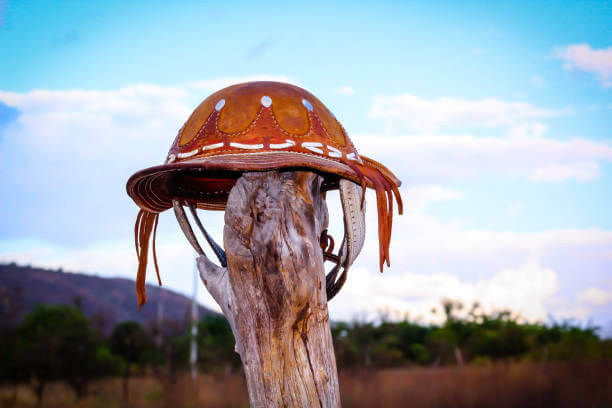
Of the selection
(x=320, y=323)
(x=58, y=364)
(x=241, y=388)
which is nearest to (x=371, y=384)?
(x=241, y=388)

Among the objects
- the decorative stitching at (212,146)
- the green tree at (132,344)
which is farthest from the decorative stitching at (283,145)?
the green tree at (132,344)

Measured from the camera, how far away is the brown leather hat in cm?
276

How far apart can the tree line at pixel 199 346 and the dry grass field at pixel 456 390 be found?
0.84m

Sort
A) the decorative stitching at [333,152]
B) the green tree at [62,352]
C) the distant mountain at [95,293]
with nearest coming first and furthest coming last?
1. the decorative stitching at [333,152]
2. the green tree at [62,352]
3. the distant mountain at [95,293]

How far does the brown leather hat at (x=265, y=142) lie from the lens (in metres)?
2.76

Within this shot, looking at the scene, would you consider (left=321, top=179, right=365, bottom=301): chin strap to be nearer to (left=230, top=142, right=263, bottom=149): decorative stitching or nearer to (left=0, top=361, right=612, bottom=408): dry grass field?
(left=230, top=142, right=263, bottom=149): decorative stitching

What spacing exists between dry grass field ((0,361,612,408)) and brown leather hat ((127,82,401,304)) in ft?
31.7

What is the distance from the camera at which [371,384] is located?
1330 cm

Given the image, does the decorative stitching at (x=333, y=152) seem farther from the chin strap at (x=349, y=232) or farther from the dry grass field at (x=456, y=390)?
the dry grass field at (x=456, y=390)

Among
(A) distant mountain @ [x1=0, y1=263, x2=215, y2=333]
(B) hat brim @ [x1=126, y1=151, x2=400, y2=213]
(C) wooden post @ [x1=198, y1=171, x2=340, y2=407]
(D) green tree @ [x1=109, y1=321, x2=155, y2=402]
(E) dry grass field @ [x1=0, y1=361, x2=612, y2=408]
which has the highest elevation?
(A) distant mountain @ [x1=0, y1=263, x2=215, y2=333]

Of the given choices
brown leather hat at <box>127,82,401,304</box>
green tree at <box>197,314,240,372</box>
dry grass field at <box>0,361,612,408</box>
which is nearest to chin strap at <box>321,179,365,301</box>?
brown leather hat at <box>127,82,401,304</box>

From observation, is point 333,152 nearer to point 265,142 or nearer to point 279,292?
point 265,142

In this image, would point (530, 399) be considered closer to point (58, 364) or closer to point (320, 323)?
point (320, 323)

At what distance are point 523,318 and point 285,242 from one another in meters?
30.1
